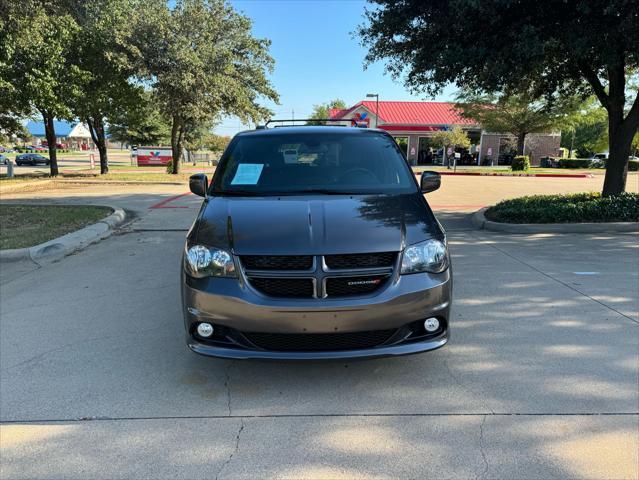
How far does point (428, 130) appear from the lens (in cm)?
4353

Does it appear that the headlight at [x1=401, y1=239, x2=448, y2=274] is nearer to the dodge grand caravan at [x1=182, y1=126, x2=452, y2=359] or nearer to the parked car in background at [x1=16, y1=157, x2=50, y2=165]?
the dodge grand caravan at [x1=182, y1=126, x2=452, y2=359]

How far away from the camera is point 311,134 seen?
15.3ft

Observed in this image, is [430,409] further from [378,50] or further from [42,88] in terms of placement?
[42,88]

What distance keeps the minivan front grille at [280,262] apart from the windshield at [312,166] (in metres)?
1.05

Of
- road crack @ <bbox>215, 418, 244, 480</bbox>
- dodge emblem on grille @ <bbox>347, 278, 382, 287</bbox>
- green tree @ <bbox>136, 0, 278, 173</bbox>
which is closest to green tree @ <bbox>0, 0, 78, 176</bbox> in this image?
green tree @ <bbox>136, 0, 278, 173</bbox>

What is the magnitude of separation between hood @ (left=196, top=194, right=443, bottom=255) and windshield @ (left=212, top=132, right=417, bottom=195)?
25 centimetres

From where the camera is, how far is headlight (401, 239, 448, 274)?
3.09 m

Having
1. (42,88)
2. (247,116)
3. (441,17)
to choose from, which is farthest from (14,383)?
(247,116)

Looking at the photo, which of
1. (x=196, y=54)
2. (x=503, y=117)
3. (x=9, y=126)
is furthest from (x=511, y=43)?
(x=503, y=117)

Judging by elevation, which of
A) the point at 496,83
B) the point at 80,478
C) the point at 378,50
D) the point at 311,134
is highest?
the point at 378,50

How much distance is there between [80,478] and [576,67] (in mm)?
11649

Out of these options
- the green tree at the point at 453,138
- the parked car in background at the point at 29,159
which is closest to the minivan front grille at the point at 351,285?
the green tree at the point at 453,138

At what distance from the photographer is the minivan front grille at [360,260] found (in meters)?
2.96

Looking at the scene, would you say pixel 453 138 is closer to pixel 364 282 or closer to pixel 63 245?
pixel 63 245
